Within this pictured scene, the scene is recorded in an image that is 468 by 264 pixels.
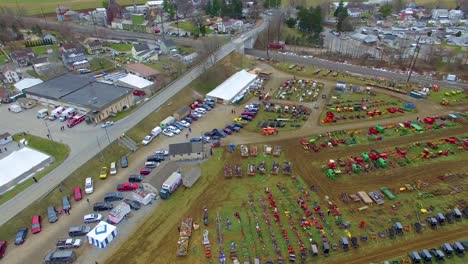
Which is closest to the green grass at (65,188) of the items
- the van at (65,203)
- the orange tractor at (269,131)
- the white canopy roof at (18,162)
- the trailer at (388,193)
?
the van at (65,203)

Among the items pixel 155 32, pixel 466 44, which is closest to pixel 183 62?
pixel 155 32

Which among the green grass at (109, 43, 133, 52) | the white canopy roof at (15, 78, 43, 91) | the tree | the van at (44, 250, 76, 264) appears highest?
the tree

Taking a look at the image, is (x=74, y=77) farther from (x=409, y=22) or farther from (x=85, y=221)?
(x=409, y=22)

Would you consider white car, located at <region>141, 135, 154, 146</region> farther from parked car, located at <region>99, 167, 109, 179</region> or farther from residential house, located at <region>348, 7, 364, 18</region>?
residential house, located at <region>348, 7, 364, 18</region>

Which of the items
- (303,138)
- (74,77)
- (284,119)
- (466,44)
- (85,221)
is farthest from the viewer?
(466,44)

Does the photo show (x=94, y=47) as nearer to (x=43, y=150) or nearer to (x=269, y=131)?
(x=43, y=150)

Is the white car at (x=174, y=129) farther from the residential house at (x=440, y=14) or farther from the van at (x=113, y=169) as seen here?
the residential house at (x=440, y=14)

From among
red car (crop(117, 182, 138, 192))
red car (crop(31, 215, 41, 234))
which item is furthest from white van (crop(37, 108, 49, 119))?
red car (crop(117, 182, 138, 192))
